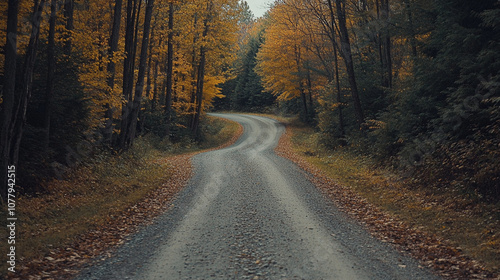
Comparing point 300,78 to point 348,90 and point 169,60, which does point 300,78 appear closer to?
point 348,90

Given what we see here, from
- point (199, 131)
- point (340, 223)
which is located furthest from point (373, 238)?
point (199, 131)

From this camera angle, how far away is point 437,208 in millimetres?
8781

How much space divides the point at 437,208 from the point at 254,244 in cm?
492

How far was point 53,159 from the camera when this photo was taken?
10859 mm

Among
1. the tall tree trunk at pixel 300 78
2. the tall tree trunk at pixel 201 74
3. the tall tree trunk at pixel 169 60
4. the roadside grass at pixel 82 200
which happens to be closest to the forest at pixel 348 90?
the tall tree trunk at pixel 169 60

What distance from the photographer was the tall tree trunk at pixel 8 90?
7660 mm

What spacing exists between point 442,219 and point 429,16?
890 centimetres

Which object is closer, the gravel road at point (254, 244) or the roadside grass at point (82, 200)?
the gravel road at point (254, 244)

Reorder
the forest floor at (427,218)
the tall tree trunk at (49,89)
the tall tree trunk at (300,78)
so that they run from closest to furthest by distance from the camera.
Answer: the forest floor at (427,218) < the tall tree trunk at (49,89) < the tall tree trunk at (300,78)

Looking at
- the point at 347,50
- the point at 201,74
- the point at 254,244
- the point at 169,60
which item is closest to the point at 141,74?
the point at 169,60

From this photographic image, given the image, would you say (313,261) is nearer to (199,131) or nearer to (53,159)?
(53,159)

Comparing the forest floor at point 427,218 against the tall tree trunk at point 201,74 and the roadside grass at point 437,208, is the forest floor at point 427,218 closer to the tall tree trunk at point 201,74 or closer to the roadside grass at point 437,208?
the roadside grass at point 437,208

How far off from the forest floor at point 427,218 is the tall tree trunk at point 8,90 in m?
8.41

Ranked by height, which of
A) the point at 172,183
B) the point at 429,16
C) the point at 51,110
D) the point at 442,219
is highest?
the point at 429,16
